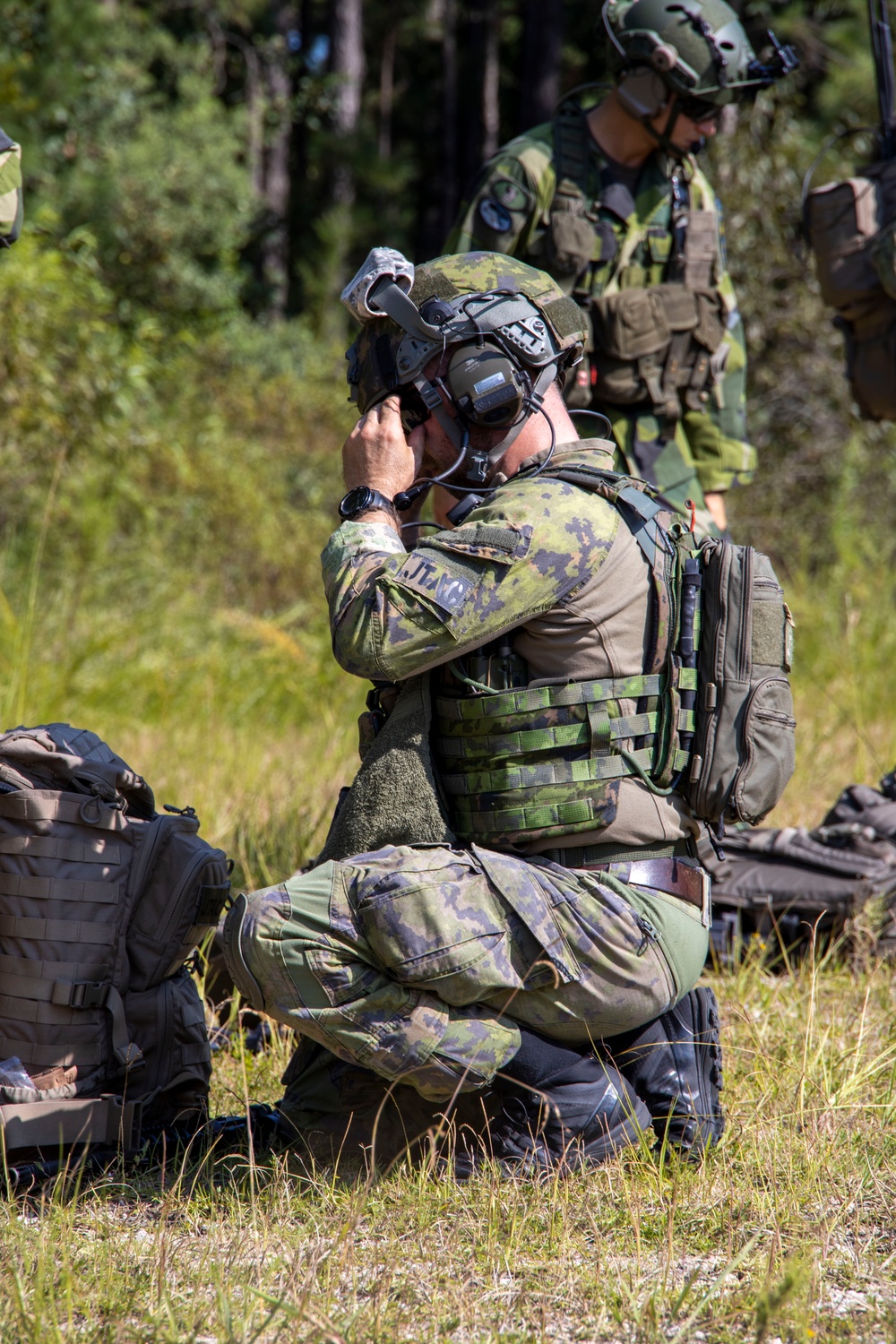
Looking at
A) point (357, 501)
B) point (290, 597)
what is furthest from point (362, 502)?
point (290, 597)

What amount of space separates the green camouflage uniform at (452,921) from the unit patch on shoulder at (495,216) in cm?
189

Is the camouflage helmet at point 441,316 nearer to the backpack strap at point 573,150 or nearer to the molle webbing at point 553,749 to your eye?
the molle webbing at point 553,749

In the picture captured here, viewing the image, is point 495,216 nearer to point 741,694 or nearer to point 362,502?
point 362,502

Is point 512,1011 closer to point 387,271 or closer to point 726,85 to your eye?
point 387,271

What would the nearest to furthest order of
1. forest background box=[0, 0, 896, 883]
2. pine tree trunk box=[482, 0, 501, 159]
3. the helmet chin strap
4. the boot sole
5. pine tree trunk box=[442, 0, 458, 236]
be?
the boot sole
the helmet chin strap
forest background box=[0, 0, 896, 883]
pine tree trunk box=[482, 0, 501, 159]
pine tree trunk box=[442, 0, 458, 236]

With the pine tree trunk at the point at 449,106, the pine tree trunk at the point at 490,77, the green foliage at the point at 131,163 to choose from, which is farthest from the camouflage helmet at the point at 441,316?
the pine tree trunk at the point at 449,106

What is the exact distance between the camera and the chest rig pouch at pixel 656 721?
221cm

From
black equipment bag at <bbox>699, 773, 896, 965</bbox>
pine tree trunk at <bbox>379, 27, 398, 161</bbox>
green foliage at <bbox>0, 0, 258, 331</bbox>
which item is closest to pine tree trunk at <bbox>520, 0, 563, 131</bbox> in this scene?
green foliage at <bbox>0, 0, 258, 331</bbox>

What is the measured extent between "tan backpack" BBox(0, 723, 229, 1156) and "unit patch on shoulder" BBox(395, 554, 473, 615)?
69 cm

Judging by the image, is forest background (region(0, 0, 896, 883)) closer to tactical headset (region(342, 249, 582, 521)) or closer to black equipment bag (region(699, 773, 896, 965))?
black equipment bag (region(699, 773, 896, 965))

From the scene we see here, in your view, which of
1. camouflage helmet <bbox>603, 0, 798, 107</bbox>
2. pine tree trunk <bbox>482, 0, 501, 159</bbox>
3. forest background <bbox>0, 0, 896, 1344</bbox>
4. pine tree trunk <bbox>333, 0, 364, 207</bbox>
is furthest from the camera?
pine tree trunk <bbox>482, 0, 501, 159</bbox>

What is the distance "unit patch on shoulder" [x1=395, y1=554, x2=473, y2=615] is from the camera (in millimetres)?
2096

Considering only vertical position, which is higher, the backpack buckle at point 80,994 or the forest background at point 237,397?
the forest background at point 237,397

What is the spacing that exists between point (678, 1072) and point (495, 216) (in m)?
2.61
